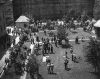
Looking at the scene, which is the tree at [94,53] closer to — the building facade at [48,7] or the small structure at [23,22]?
the small structure at [23,22]

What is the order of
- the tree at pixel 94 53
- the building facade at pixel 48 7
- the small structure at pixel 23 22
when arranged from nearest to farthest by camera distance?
the tree at pixel 94 53, the small structure at pixel 23 22, the building facade at pixel 48 7

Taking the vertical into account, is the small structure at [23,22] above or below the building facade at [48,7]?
below

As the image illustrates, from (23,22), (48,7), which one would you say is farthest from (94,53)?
(48,7)

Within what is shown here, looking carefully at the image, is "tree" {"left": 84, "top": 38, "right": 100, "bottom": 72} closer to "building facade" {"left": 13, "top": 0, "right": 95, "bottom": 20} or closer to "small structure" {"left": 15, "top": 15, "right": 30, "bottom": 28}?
"small structure" {"left": 15, "top": 15, "right": 30, "bottom": 28}

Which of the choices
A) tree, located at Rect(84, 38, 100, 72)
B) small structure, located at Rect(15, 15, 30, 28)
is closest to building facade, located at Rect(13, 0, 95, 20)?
small structure, located at Rect(15, 15, 30, 28)

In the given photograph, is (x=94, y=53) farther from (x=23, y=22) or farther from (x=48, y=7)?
(x=48, y=7)

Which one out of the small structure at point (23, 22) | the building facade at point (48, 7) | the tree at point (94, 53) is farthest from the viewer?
the building facade at point (48, 7)

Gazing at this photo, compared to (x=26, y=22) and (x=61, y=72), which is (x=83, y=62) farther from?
(x=26, y=22)

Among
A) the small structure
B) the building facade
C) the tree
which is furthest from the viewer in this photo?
the building facade

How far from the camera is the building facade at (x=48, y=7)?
66.5 meters

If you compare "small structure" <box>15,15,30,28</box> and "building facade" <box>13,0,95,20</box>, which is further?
"building facade" <box>13,0,95,20</box>

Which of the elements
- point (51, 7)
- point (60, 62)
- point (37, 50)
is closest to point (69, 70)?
point (60, 62)

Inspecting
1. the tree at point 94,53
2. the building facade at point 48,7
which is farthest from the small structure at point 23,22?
the tree at point 94,53

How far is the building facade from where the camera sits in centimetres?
6650
